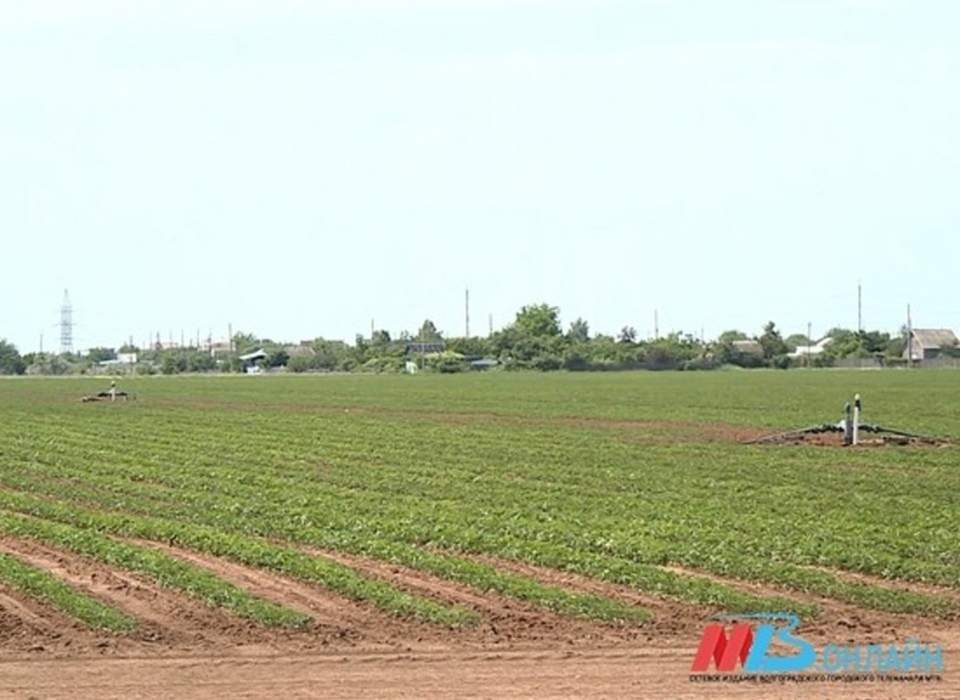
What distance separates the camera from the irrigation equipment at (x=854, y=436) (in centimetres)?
3312

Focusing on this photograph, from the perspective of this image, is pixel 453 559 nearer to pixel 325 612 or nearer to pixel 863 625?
pixel 325 612

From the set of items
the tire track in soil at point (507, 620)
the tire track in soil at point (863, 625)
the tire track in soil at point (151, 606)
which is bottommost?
the tire track in soil at point (863, 625)

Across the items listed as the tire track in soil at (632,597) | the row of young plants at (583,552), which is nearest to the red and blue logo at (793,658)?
the tire track in soil at (632,597)

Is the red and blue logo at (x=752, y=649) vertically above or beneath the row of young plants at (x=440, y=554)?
beneath

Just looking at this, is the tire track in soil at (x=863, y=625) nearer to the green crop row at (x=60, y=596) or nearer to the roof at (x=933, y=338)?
the green crop row at (x=60, y=596)

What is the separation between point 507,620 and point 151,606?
288 centimetres

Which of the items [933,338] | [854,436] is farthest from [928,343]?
[854,436]

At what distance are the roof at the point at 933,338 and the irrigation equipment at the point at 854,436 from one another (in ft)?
A: 492

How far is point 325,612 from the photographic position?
13062 mm

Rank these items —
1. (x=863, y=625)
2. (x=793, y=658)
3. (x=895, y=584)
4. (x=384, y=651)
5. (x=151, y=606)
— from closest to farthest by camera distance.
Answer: (x=793, y=658), (x=384, y=651), (x=863, y=625), (x=151, y=606), (x=895, y=584)

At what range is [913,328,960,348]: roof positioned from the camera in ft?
604

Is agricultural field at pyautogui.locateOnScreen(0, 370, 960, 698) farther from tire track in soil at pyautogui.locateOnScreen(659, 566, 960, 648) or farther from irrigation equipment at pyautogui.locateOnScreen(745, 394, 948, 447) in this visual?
irrigation equipment at pyautogui.locateOnScreen(745, 394, 948, 447)

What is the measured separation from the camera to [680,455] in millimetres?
30609

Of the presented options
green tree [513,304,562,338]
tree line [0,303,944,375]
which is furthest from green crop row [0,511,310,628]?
green tree [513,304,562,338]
